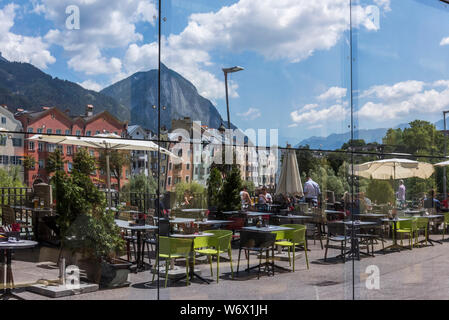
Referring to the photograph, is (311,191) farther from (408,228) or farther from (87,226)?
(87,226)

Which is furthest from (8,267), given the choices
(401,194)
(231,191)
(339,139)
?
(401,194)

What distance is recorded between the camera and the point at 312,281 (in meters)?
5.36

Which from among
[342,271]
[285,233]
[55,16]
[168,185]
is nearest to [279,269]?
[285,233]

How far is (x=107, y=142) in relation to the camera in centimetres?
425

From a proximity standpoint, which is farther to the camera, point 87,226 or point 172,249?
point 172,249

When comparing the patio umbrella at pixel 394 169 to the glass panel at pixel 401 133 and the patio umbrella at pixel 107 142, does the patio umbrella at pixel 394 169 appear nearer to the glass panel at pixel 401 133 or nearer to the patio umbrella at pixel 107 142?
the glass panel at pixel 401 133

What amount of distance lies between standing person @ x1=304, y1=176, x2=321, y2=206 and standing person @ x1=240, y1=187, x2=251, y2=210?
77 centimetres

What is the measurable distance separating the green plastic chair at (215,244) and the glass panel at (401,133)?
1.91m

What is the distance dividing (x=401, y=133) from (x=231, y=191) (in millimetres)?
2837

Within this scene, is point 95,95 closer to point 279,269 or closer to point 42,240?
point 42,240

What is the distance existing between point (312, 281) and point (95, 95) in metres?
3.24

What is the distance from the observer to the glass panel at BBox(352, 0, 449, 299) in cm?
587

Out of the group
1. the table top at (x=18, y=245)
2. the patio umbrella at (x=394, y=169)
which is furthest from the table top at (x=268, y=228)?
the table top at (x=18, y=245)

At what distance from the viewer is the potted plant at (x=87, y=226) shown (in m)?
4.08
